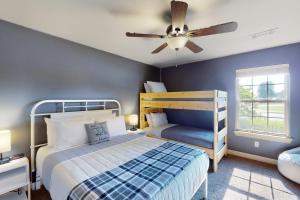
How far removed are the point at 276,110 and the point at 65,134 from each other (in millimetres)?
3836

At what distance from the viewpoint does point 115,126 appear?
263 cm

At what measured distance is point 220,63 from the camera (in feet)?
11.6

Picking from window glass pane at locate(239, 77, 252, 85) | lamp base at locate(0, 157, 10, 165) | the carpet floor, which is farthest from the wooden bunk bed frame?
lamp base at locate(0, 157, 10, 165)

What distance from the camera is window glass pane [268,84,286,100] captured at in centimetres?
287

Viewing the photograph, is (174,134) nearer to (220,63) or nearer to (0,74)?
(220,63)

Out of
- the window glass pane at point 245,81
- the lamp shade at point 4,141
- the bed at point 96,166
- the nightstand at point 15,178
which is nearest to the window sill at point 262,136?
the window glass pane at point 245,81

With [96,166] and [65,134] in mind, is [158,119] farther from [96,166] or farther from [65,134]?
[96,166]

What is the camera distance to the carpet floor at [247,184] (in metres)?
1.98

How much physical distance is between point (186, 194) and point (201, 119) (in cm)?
255

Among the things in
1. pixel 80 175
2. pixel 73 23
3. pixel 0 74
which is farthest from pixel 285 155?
pixel 0 74

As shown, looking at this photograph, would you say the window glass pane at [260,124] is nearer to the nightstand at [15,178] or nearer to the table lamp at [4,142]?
the nightstand at [15,178]

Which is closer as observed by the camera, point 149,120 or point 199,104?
point 199,104

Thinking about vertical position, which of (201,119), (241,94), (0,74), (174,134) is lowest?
(174,134)

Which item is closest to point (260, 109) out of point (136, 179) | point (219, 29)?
point (219, 29)
